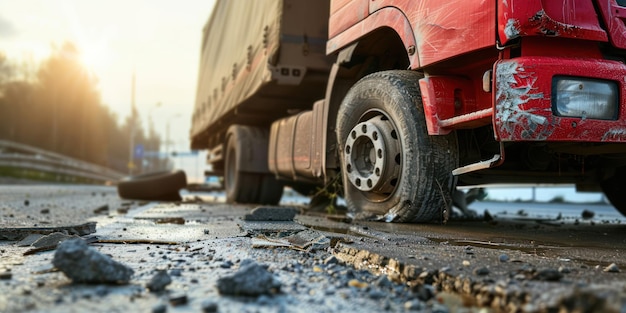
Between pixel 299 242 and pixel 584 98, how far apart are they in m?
1.58

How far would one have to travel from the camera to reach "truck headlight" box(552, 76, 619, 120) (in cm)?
244

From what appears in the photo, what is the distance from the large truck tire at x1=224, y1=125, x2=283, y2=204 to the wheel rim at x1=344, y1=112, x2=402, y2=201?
3.59 metres

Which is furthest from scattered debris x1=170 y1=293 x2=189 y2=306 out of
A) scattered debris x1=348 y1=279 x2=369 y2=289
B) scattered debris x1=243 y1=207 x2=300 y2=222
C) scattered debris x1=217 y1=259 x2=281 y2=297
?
scattered debris x1=243 y1=207 x2=300 y2=222

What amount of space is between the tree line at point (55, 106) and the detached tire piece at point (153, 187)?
94.3 ft

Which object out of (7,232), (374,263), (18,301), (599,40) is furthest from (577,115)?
(7,232)

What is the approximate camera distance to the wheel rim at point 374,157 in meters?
3.39

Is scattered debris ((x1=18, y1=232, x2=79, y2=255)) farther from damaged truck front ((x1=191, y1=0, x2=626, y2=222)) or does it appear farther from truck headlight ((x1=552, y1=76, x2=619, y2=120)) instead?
truck headlight ((x1=552, y1=76, x2=619, y2=120))

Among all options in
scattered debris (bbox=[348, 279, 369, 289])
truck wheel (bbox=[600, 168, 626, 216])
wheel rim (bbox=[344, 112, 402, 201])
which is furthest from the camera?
truck wheel (bbox=[600, 168, 626, 216])

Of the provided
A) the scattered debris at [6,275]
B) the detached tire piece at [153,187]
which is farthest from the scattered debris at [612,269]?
the detached tire piece at [153,187]

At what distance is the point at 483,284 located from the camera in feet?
5.12

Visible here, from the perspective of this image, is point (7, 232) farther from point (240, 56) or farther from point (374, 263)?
point (240, 56)

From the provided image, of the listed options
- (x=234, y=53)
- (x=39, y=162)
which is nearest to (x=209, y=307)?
(x=234, y=53)

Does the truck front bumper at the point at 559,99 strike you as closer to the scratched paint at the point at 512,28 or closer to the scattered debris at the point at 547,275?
the scratched paint at the point at 512,28

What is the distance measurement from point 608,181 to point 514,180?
1.17 meters
